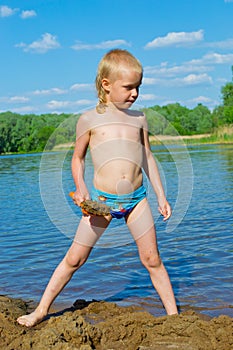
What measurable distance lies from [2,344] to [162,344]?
103cm

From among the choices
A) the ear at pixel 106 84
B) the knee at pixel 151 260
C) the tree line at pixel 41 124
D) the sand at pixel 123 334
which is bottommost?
the tree line at pixel 41 124

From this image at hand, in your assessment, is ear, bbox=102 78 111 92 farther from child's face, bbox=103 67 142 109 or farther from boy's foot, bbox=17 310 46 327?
boy's foot, bbox=17 310 46 327

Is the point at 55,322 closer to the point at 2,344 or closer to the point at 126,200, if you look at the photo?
the point at 2,344

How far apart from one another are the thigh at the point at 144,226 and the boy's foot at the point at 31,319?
3.06ft

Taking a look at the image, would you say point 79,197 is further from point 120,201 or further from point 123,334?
point 123,334

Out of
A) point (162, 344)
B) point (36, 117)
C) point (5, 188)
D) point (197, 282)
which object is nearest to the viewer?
point (162, 344)

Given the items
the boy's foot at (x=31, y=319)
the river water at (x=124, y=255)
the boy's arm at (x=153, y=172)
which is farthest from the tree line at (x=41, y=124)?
the boy's foot at (x=31, y=319)

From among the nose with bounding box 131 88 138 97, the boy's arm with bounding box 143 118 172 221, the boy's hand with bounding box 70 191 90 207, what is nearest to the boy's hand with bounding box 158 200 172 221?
the boy's arm with bounding box 143 118 172 221

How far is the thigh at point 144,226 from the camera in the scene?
4.00 metres

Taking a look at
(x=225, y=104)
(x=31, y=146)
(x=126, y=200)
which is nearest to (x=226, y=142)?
(x=225, y=104)

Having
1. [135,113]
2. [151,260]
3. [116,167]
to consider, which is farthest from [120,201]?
[135,113]

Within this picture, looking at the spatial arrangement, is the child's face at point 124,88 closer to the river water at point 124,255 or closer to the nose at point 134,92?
the nose at point 134,92

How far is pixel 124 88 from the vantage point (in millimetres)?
3914

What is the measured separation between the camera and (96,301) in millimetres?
4660
